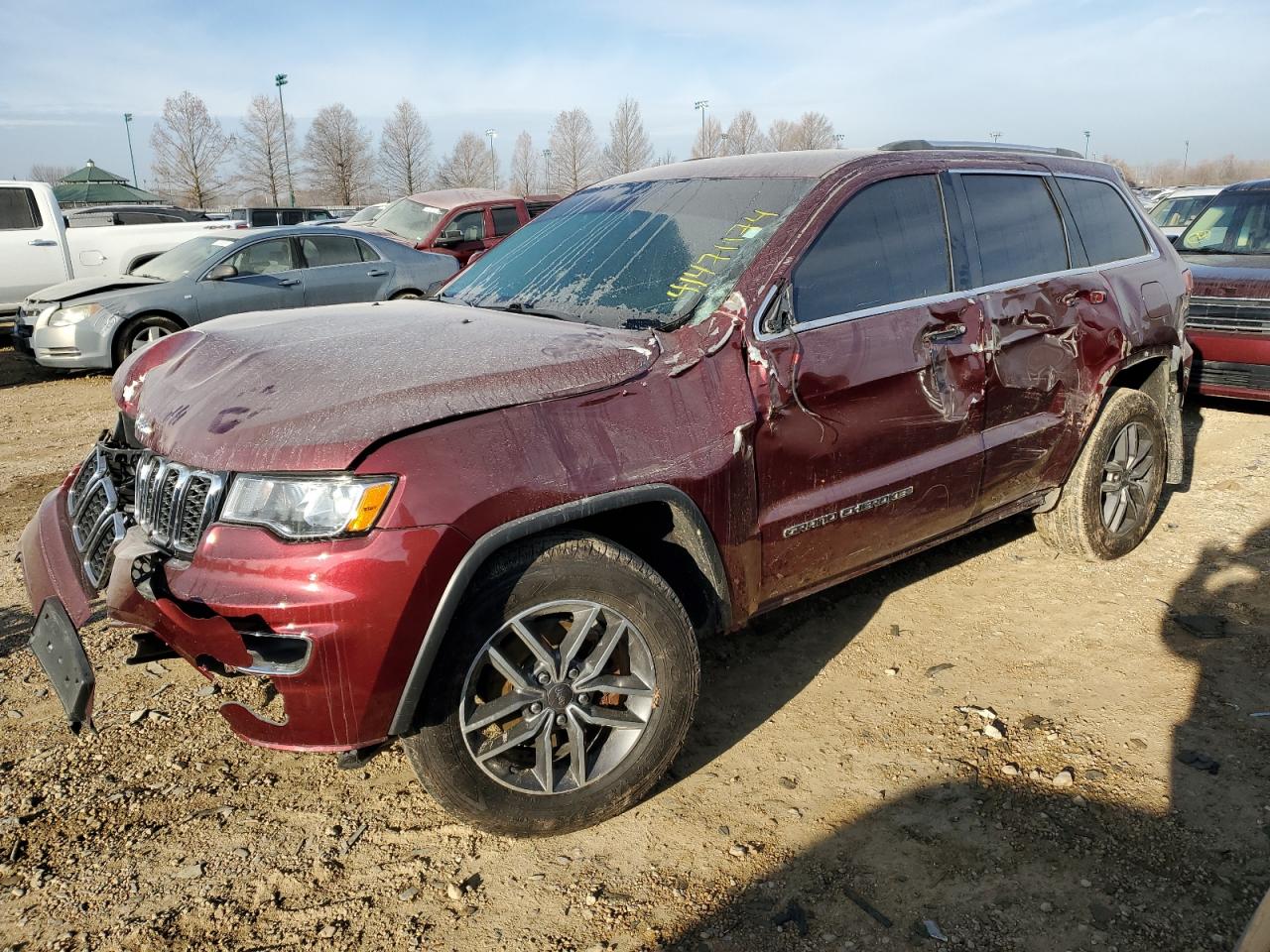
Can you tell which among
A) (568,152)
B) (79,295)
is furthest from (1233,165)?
(79,295)

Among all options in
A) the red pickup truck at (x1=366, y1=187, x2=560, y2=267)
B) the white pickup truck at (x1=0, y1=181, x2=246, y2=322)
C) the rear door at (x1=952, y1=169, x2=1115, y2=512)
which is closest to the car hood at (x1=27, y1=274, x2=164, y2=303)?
the white pickup truck at (x1=0, y1=181, x2=246, y2=322)

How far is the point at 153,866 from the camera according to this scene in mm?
2572

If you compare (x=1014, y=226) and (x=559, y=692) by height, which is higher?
(x=1014, y=226)

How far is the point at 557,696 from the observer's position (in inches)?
101

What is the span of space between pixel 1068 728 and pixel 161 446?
9.65 feet

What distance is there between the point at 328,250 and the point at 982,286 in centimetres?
787

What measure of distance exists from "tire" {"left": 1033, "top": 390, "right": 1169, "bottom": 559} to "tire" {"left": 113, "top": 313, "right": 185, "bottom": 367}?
786 centimetres

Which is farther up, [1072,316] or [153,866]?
[1072,316]

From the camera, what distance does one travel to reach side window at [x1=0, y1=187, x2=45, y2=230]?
1108cm

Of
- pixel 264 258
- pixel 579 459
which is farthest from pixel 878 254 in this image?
pixel 264 258

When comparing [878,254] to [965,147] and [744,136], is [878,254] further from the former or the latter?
[744,136]

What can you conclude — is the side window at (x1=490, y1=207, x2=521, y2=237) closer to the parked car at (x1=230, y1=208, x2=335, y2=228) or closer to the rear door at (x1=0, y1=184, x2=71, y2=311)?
the rear door at (x1=0, y1=184, x2=71, y2=311)

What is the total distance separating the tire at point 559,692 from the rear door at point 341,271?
7.58m

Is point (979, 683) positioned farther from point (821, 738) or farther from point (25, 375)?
point (25, 375)
